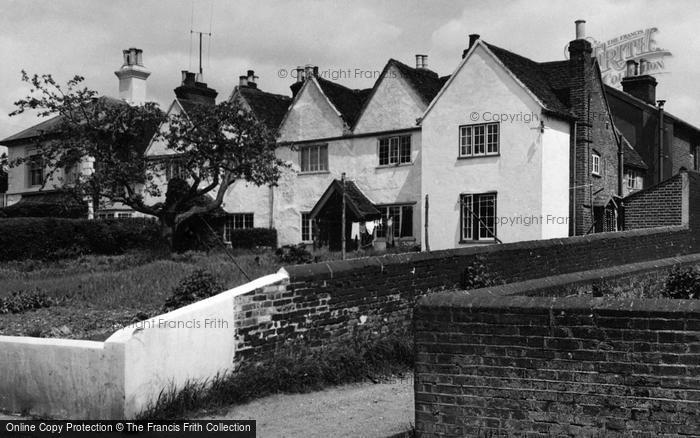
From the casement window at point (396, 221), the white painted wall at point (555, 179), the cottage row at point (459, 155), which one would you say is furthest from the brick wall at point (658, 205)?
the casement window at point (396, 221)

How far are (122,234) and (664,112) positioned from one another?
90.8ft

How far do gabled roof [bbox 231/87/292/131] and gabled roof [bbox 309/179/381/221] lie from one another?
5.72 metres

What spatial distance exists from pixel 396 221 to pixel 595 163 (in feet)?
27.7

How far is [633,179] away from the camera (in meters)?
34.9

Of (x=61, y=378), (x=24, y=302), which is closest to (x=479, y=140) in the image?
(x=24, y=302)

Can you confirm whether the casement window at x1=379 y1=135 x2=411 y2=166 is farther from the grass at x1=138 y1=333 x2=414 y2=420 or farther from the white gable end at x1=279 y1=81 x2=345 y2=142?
the grass at x1=138 y1=333 x2=414 y2=420

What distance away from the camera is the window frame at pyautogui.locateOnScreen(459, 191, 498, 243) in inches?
1108

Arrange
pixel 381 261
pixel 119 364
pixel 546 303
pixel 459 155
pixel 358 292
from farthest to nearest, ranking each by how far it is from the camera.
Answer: pixel 459 155, pixel 381 261, pixel 358 292, pixel 119 364, pixel 546 303

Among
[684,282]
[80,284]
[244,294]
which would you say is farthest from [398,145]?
[244,294]

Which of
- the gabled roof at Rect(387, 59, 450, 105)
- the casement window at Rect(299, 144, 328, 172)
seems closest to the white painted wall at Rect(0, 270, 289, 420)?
the gabled roof at Rect(387, 59, 450, 105)

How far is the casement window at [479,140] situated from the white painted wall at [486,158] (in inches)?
7.9

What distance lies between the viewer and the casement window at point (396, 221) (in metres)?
30.6

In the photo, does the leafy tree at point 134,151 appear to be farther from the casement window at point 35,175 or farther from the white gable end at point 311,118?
the casement window at point 35,175

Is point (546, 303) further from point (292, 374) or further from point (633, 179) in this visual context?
point (633, 179)
